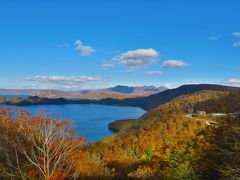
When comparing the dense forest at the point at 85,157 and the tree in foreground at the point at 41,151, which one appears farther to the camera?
the dense forest at the point at 85,157

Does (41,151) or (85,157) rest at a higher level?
(41,151)

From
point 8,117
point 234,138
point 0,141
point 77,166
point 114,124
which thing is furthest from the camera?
point 114,124

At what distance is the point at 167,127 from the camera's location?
86562mm

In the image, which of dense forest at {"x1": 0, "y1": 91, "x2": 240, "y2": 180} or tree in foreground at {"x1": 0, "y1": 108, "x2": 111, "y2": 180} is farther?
dense forest at {"x1": 0, "y1": 91, "x2": 240, "y2": 180}

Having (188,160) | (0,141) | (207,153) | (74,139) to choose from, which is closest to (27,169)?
(74,139)

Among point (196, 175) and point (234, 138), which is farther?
point (196, 175)

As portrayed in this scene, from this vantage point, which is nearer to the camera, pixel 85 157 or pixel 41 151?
pixel 41 151

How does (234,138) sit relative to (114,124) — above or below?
above

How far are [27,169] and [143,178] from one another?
422 inches

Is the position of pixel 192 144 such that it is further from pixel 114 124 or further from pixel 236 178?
pixel 114 124

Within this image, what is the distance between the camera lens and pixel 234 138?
78.9ft

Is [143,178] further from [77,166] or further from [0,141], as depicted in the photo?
[0,141]

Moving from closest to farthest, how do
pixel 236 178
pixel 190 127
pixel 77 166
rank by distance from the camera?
pixel 236 178 < pixel 77 166 < pixel 190 127

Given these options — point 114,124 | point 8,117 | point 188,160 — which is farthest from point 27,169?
point 114,124
